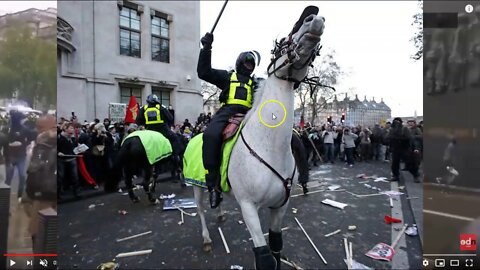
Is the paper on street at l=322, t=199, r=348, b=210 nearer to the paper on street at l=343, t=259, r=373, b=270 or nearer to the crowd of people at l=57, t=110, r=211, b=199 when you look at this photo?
the paper on street at l=343, t=259, r=373, b=270

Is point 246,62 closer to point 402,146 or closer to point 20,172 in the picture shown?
point 20,172

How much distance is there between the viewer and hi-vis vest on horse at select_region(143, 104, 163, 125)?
19.4ft

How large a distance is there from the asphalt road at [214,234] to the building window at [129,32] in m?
9.96

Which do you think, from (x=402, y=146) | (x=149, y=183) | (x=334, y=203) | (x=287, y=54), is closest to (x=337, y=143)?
(x=402, y=146)

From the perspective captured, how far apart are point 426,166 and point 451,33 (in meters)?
1.20

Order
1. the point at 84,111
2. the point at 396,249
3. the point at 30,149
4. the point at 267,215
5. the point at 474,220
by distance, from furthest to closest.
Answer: the point at 84,111 → the point at 267,215 → the point at 396,249 → the point at 474,220 → the point at 30,149

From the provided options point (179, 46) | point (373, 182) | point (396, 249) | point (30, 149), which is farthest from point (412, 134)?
point (179, 46)

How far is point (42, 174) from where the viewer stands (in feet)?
7.01

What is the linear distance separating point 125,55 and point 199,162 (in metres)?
12.3

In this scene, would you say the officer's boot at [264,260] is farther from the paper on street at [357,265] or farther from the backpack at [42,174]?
the backpack at [42,174]

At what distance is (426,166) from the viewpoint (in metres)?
2.46

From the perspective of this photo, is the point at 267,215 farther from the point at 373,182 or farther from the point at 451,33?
the point at 373,182

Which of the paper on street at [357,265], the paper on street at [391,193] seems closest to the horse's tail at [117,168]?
the paper on street at [357,265]

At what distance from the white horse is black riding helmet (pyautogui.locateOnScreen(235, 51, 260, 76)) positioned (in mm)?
486
